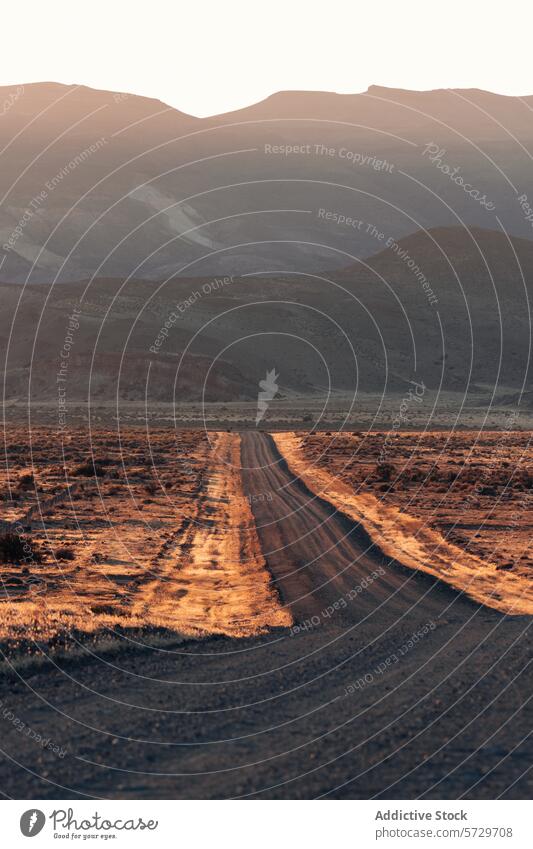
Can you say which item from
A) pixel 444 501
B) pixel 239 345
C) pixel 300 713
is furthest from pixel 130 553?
pixel 239 345

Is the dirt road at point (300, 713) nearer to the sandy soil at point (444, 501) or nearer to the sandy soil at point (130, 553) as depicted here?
the sandy soil at point (130, 553)

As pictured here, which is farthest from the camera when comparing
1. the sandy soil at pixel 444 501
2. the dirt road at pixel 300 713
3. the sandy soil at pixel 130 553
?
the sandy soil at pixel 444 501

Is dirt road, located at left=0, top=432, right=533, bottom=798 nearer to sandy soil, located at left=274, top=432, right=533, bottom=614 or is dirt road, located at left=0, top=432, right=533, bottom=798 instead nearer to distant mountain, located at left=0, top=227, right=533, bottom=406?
sandy soil, located at left=274, top=432, right=533, bottom=614

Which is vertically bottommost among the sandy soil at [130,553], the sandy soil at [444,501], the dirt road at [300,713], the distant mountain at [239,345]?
the sandy soil at [130,553]

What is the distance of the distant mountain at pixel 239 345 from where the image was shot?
154 m

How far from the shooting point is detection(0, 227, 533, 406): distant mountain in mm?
→ 153500

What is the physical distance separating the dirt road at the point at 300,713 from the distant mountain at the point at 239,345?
126201 millimetres

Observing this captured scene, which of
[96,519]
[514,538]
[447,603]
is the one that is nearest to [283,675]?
[447,603]

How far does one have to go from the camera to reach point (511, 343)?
616 ft

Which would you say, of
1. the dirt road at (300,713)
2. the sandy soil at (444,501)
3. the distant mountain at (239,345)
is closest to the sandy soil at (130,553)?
the dirt road at (300,713)

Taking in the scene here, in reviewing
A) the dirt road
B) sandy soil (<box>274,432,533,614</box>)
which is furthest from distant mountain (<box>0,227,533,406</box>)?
the dirt road

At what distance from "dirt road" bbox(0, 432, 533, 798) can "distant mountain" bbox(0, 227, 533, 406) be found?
414 ft

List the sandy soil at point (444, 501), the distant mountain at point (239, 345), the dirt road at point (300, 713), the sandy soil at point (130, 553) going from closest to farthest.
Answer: the dirt road at point (300, 713), the sandy soil at point (130, 553), the sandy soil at point (444, 501), the distant mountain at point (239, 345)

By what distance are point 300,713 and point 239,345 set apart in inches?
6336
